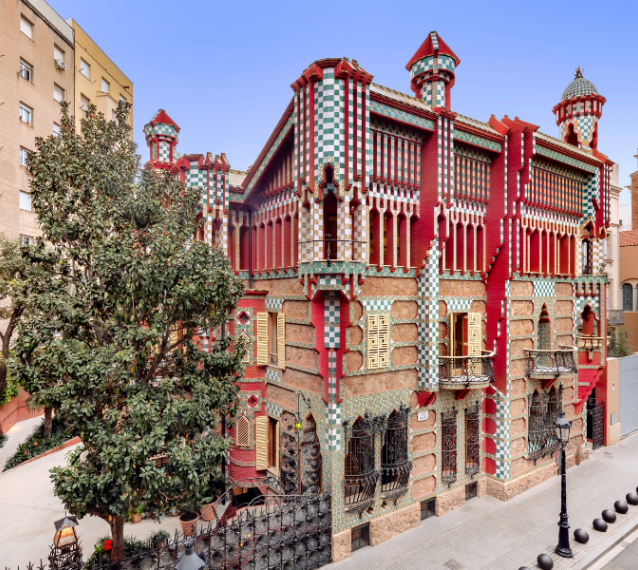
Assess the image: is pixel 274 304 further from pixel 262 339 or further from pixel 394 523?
pixel 394 523

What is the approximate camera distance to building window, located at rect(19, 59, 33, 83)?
75.6 ft

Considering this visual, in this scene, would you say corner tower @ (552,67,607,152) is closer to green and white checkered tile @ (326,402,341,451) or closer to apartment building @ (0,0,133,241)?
green and white checkered tile @ (326,402,341,451)

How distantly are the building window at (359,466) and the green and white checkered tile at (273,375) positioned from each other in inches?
129

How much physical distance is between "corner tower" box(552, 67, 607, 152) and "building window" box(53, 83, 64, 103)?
29.4 metres

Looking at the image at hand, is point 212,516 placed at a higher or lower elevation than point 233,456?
lower

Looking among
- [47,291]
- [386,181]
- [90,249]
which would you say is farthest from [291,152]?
[47,291]

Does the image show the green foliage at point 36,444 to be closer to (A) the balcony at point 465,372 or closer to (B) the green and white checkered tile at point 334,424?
(B) the green and white checkered tile at point 334,424

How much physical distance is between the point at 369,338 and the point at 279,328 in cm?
343

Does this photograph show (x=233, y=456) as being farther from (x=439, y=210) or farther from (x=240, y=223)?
(x=439, y=210)

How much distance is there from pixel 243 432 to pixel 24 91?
2296cm

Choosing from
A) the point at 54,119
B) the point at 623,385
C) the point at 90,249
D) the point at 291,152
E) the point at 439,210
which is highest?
the point at 54,119

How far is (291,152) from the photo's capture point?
13.5 m

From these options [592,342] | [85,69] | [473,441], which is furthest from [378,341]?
[85,69]

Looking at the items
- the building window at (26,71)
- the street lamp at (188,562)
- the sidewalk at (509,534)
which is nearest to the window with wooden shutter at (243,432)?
the sidewalk at (509,534)
